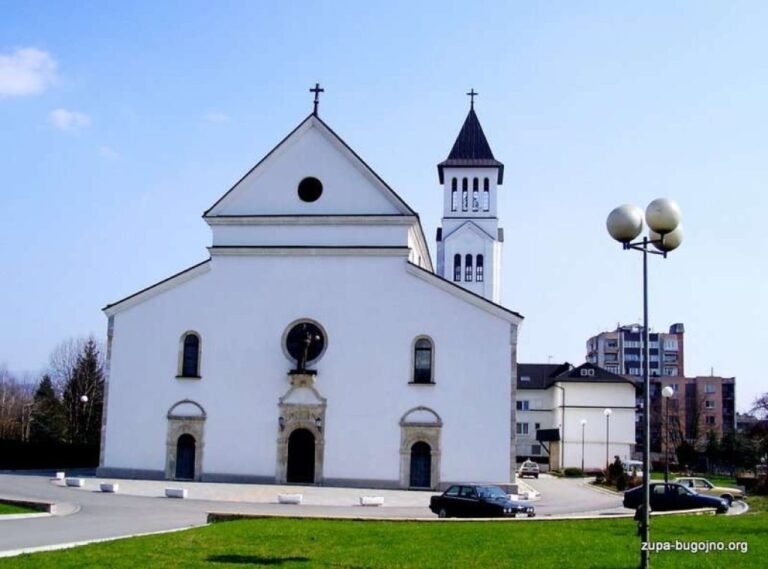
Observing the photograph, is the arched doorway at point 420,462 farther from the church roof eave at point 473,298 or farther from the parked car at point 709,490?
the parked car at point 709,490

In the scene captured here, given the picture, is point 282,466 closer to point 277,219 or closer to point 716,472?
point 277,219

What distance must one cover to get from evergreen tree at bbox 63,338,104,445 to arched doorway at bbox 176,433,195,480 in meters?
30.8

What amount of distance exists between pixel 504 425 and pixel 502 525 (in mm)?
16136

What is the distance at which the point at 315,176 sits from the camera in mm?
37531

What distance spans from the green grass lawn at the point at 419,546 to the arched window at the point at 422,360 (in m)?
16.1

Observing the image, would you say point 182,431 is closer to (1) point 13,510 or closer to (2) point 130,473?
(2) point 130,473

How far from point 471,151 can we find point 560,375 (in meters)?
21.6

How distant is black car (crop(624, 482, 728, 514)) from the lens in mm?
25900

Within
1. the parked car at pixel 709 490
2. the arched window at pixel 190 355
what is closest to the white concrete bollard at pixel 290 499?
the arched window at pixel 190 355

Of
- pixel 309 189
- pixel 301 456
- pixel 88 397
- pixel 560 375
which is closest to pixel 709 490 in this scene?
pixel 301 456

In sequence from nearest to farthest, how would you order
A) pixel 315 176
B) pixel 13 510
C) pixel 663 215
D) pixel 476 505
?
pixel 663 215 → pixel 13 510 → pixel 476 505 → pixel 315 176

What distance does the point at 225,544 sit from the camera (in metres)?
15.4
